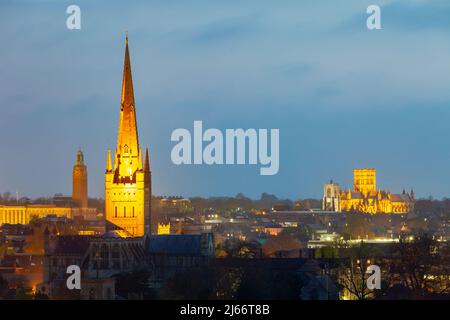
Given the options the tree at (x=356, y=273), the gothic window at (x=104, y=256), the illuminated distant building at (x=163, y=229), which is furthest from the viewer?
the illuminated distant building at (x=163, y=229)

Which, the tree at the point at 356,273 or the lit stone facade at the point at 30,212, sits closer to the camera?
the tree at the point at 356,273

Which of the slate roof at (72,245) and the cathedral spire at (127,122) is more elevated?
the cathedral spire at (127,122)

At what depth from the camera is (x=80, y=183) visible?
161 meters

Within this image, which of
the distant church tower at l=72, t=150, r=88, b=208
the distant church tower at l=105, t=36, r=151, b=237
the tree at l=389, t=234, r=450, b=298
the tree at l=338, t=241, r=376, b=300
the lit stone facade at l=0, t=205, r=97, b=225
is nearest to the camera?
the tree at l=338, t=241, r=376, b=300

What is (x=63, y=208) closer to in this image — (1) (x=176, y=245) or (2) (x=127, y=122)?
(2) (x=127, y=122)

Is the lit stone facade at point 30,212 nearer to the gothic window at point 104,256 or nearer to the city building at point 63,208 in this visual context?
the city building at point 63,208

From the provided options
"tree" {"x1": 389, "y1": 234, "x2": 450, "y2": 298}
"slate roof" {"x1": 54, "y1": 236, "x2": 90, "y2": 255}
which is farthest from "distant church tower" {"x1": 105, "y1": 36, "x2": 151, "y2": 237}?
"tree" {"x1": 389, "y1": 234, "x2": 450, "y2": 298}

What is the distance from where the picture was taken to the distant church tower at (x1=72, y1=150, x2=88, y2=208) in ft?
506

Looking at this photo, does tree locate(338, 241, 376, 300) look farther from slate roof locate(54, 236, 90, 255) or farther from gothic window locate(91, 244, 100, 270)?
slate roof locate(54, 236, 90, 255)

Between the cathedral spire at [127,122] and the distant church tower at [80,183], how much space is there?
49012 mm

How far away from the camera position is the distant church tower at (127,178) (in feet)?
333

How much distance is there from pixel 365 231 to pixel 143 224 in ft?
181

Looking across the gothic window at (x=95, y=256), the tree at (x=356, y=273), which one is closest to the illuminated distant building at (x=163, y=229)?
the gothic window at (x=95, y=256)
